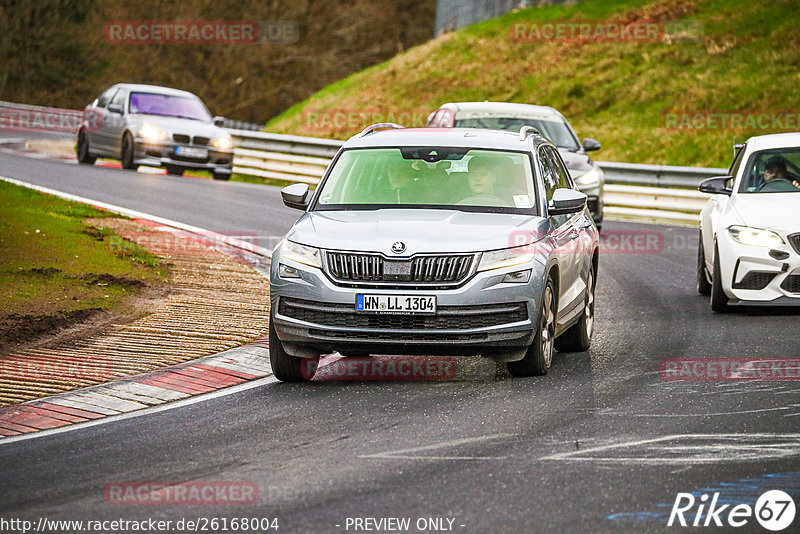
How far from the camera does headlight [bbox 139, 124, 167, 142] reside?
26500 millimetres

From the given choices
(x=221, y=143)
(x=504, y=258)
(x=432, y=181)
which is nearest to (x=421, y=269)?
(x=504, y=258)

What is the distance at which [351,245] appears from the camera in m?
9.31

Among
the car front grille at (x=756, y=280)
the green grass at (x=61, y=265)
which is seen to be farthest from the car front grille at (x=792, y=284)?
the green grass at (x=61, y=265)

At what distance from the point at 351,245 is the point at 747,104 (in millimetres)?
24359

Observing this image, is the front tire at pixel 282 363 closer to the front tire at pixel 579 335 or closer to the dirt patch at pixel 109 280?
the front tire at pixel 579 335

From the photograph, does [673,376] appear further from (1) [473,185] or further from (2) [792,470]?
(2) [792,470]

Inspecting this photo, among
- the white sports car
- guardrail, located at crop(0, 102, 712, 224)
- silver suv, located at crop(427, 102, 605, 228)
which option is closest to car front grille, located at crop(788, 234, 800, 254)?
the white sports car

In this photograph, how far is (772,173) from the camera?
13.6m

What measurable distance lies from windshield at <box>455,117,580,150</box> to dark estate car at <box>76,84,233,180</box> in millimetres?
9062

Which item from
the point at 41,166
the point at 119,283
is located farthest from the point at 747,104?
the point at 119,283

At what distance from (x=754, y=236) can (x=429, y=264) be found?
183 inches

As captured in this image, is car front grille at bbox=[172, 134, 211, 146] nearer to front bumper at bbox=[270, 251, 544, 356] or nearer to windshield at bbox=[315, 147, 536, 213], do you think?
windshield at bbox=[315, 147, 536, 213]

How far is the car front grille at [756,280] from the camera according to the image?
41.3 ft

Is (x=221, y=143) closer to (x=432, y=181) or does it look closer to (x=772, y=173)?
(x=772, y=173)
